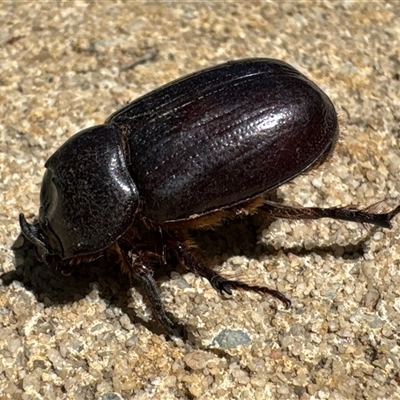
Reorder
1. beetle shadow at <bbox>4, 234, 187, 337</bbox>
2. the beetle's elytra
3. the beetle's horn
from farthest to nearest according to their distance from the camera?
1. beetle shadow at <bbox>4, 234, 187, 337</bbox>
2. the beetle's horn
3. the beetle's elytra

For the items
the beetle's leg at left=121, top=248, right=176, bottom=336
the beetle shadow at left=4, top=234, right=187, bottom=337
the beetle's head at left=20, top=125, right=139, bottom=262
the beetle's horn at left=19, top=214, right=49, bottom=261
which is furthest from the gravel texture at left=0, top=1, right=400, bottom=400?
the beetle's head at left=20, top=125, right=139, bottom=262

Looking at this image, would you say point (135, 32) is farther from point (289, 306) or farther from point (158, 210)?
point (289, 306)

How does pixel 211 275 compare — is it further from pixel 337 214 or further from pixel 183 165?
pixel 337 214

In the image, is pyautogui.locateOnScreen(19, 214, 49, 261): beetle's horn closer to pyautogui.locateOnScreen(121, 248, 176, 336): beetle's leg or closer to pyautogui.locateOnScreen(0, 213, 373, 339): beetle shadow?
pyautogui.locateOnScreen(0, 213, 373, 339): beetle shadow

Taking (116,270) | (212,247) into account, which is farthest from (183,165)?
(116,270)

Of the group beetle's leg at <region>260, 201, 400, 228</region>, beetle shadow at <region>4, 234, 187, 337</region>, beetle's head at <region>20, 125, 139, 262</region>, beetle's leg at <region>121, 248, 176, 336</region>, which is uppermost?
beetle's head at <region>20, 125, 139, 262</region>

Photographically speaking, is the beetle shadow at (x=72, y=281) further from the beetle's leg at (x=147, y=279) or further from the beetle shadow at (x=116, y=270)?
the beetle's leg at (x=147, y=279)

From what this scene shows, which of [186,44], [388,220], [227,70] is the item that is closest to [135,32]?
[186,44]
